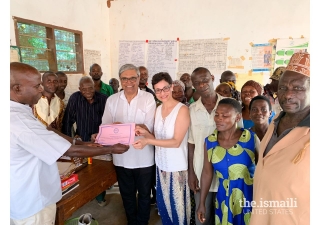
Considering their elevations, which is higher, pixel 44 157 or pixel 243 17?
pixel 243 17

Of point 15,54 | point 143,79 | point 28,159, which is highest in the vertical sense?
point 15,54

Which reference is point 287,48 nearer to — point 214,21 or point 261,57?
point 261,57

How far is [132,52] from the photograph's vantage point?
5.96 meters

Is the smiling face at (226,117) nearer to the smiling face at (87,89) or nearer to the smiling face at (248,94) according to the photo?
the smiling face at (248,94)

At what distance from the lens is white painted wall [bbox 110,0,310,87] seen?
4520 millimetres

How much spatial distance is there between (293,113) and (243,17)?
173 inches

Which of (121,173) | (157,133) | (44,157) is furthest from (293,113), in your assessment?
(121,173)

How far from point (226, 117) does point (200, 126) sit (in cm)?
40

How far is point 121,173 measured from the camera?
244cm

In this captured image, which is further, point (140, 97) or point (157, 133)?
point (140, 97)

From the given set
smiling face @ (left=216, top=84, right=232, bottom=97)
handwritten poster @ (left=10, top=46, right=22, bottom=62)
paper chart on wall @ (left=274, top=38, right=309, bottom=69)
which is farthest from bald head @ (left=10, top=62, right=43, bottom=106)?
paper chart on wall @ (left=274, top=38, right=309, bottom=69)

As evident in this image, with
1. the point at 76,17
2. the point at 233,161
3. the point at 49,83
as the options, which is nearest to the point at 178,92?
the point at 233,161
